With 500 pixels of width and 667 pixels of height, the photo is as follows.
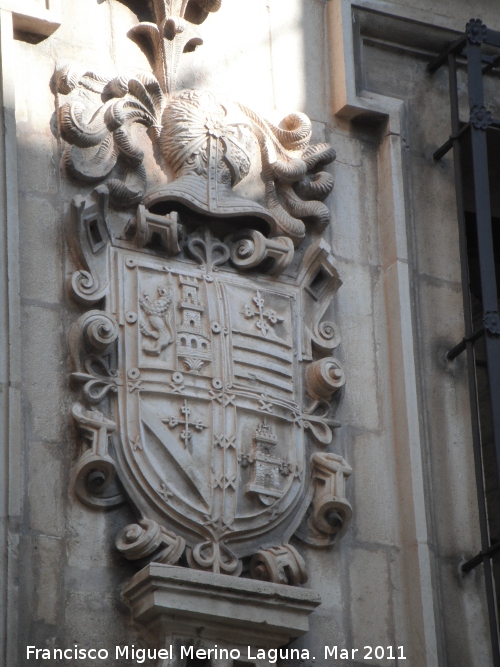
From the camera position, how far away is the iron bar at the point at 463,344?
5.88 m

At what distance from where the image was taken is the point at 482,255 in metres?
5.96

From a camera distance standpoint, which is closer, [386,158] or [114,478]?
[114,478]

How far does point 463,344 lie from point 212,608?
1610mm

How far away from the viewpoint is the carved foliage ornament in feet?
16.9

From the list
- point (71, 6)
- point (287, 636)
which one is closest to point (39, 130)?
point (71, 6)

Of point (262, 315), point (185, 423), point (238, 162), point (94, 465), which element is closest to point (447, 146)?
point (238, 162)

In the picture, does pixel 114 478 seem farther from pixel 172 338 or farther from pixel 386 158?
pixel 386 158

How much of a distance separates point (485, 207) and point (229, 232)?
1060 millimetres

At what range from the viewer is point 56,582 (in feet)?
16.1

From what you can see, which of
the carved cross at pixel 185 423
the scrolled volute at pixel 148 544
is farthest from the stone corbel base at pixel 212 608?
the carved cross at pixel 185 423

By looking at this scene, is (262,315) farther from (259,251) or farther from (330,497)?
(330,497)

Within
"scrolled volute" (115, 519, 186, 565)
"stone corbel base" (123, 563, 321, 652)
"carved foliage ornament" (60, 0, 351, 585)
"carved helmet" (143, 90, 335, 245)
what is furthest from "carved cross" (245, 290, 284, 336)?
"stone corbel base" (123, 563, 321, 652)

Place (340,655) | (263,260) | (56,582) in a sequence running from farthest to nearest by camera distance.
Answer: (263,260), (340,655), (56,582)

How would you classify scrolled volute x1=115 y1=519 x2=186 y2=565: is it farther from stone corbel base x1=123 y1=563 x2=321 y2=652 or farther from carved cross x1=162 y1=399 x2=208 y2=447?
carved cross x1=162 y1=399 x2=208 y2=447
